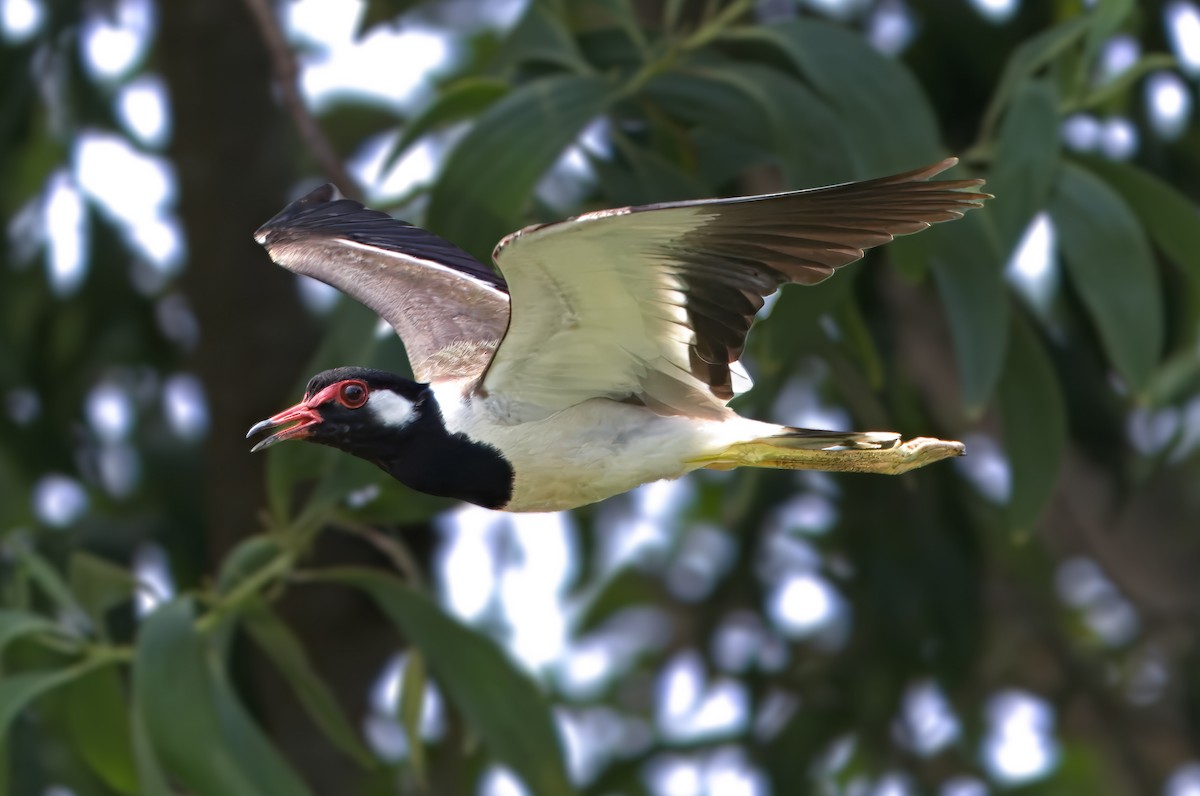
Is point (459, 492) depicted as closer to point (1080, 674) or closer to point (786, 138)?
point (786, 138)

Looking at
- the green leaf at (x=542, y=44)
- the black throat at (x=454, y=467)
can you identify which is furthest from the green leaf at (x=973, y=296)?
the black throat at (x=454, y=467)

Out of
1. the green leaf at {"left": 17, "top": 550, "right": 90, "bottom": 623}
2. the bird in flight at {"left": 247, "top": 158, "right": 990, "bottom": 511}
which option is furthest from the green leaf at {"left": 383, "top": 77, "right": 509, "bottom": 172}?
the green leaf at {"left": 17, "top": 550, "right": 90, "bottom": 623}

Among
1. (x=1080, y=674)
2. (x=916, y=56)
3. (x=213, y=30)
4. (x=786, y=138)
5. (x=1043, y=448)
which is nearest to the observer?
(x=786, y=138)

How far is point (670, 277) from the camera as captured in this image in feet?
6.08

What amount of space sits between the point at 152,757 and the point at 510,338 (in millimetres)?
994

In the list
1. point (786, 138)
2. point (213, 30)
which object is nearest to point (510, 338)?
point (786, 138)

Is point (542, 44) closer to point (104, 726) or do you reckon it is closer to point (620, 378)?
point (620, 378)

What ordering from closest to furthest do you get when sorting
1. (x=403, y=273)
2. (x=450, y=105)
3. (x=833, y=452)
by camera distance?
1. (x=833, y=452)
2. (x=403, y=273)
3. (x=450, y=105)

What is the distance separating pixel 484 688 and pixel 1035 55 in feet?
4.15

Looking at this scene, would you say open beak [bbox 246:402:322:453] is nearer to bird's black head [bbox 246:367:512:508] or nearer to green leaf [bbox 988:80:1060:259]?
bird's black head [bbox 246:367:512:508]

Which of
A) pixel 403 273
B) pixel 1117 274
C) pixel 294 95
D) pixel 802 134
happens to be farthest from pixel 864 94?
pixel 294 95

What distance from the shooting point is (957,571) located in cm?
386

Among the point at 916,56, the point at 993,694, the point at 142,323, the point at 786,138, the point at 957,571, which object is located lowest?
the point at 993,694

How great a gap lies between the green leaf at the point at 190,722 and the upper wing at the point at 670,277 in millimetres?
757
